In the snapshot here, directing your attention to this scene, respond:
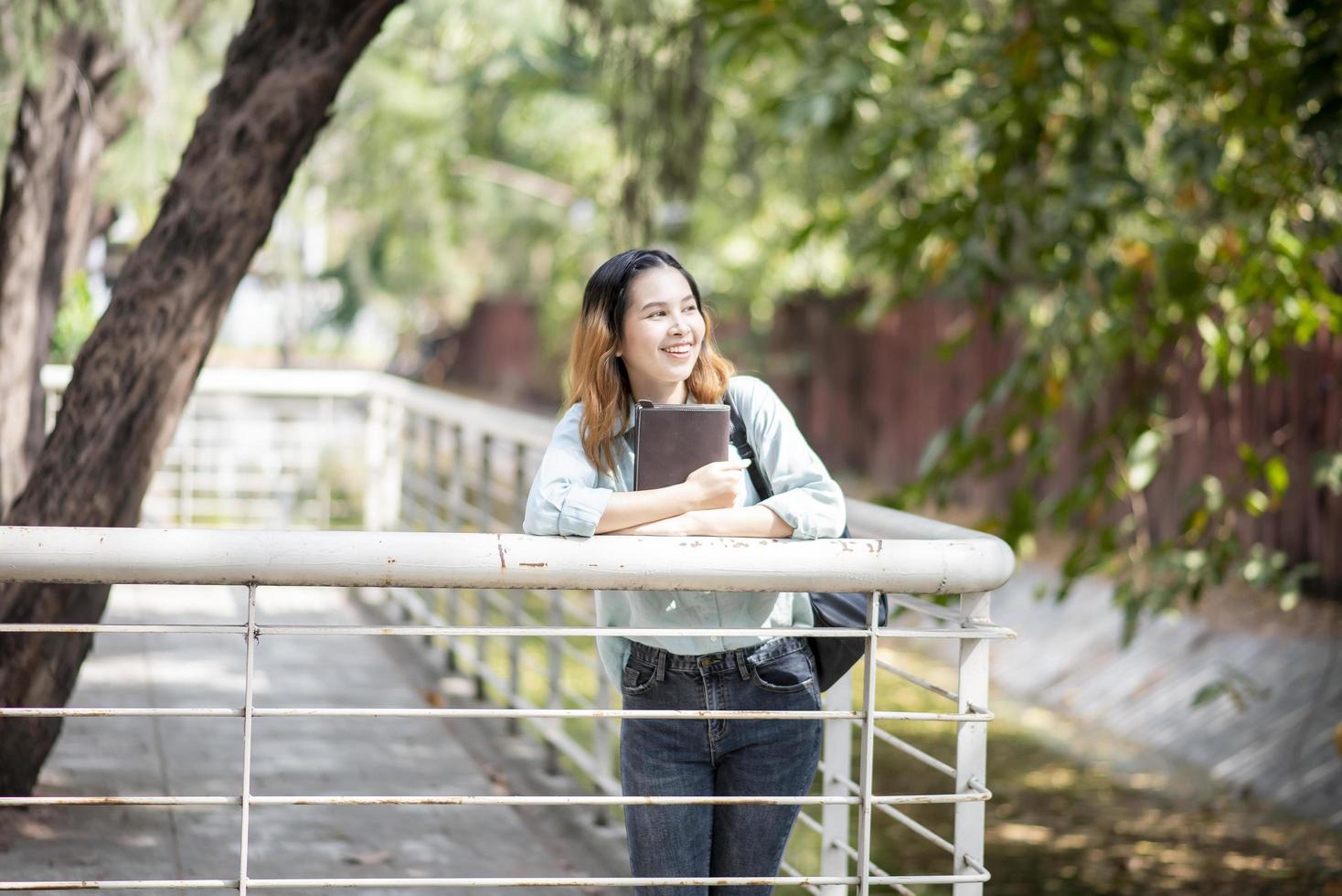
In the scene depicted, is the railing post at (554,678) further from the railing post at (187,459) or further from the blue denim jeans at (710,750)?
the railing post at (187,459)

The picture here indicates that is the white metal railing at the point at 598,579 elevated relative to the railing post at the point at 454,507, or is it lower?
lower

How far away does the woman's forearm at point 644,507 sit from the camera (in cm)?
260

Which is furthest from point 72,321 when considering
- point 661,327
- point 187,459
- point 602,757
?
point 661,327

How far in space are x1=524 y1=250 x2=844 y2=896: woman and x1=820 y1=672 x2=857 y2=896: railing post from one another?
1.47 ft

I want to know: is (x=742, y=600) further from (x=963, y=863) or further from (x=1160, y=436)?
(x=1160, y=436)

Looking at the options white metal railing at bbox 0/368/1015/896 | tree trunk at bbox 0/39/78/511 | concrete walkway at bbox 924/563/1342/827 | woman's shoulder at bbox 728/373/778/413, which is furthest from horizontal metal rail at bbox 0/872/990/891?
concrete walkway at bbox 924/563/1342/827

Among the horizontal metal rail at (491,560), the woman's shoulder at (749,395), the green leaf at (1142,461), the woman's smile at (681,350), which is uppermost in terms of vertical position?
the green leaf at (1142,461)

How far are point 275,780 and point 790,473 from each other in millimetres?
2521

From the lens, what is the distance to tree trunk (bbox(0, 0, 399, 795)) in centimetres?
415

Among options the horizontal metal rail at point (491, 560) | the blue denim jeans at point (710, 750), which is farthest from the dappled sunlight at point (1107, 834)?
the horizontal metal rail at point (491, 560)

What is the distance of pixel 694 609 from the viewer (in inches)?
109

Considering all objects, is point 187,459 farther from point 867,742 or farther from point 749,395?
point 867,742

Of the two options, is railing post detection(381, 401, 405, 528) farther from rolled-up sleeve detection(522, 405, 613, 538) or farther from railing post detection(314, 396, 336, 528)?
rolled-up sleeve detection(522, 405, 613, 538)

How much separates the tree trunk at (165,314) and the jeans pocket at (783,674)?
2.17 metres
